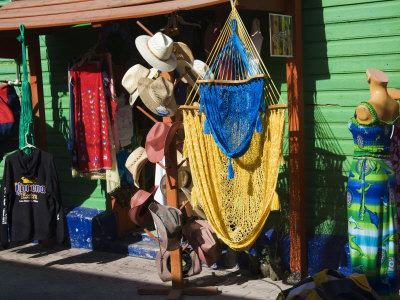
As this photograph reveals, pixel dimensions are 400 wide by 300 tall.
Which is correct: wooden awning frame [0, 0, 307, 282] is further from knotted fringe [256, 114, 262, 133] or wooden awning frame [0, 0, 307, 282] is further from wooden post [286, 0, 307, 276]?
knotted fringe [256, 114, 262, 133]

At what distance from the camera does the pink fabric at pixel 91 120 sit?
7.02 m

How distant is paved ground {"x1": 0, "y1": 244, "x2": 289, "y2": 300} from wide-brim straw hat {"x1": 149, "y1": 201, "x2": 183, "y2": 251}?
0.58 m

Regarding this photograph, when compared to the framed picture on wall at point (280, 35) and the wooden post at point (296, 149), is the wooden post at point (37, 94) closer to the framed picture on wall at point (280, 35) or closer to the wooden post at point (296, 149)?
the wooden post at point (296, 149)

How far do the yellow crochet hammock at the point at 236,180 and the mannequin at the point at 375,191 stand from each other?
65 cm

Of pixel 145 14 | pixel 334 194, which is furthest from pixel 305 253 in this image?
pixel 145 14

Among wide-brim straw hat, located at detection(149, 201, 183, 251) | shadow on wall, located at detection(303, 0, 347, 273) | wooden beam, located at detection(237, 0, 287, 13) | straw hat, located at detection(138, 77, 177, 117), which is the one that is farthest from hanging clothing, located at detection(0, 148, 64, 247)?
wooden beam, located at detection(237, 0, 287, 13)

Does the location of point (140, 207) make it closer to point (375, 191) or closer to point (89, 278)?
point (89, 278)

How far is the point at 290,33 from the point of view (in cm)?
572

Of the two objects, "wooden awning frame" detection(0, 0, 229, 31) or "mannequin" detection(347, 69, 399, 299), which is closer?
"mannequin" detection(347, 69, 399, 299)

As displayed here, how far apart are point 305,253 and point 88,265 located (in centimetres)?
246

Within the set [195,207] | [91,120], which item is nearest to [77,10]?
[91,120]

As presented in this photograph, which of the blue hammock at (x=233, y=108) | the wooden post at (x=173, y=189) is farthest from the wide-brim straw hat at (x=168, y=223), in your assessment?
the blue hammock at (x=233, y=108)

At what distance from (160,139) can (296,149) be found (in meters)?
1.31

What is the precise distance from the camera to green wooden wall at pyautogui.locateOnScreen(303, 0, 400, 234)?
5711 millimetres
